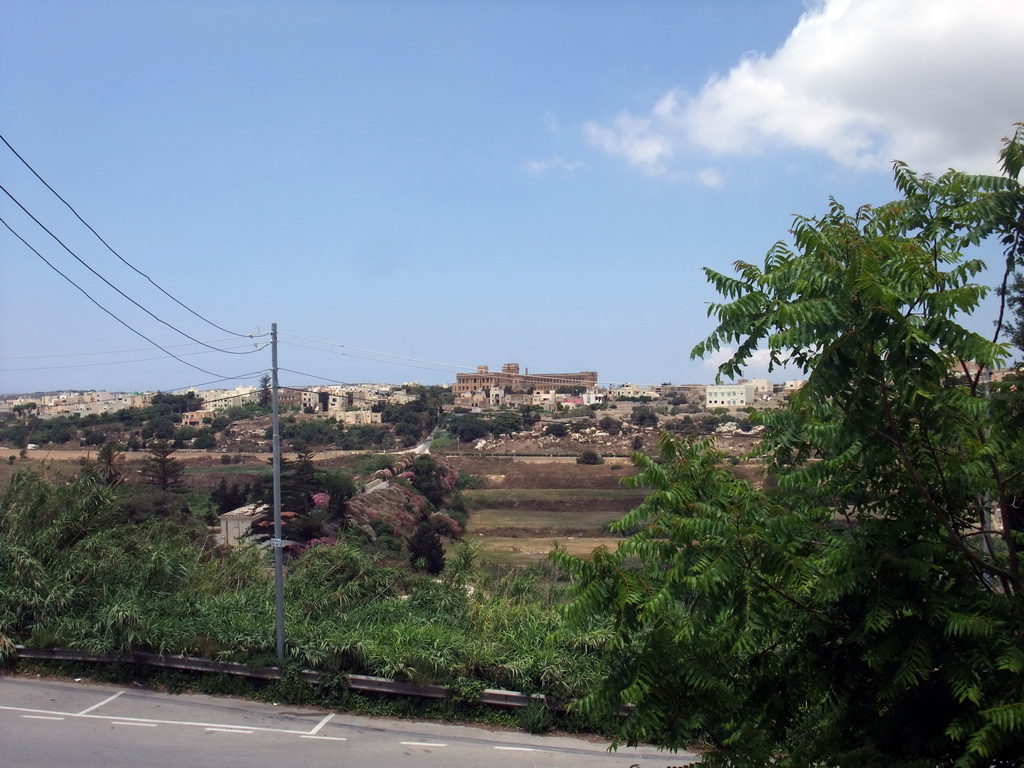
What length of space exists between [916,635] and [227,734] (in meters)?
10.6

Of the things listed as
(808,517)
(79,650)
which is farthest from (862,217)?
(79,650)

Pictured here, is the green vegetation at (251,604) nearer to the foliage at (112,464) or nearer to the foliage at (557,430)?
the foliage at (112,464)

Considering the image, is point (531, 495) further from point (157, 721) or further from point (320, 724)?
point (157, 721)

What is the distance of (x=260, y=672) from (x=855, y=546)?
38.3 ft

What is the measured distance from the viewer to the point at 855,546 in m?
3.93

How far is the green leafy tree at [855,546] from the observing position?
3498mm

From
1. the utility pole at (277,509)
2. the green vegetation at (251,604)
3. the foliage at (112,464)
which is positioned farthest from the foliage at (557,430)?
the utility pole at (277,509)

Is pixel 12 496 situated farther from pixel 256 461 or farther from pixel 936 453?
pixel 256 461

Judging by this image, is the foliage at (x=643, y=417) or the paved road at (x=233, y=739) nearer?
the paved road at (x=233, y=739)

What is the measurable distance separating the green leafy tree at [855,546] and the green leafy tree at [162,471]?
26.7m

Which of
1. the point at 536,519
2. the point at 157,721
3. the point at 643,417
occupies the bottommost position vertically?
the point at 157,721

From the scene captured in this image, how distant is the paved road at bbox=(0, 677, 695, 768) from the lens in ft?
34.2

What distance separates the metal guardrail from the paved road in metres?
0.46

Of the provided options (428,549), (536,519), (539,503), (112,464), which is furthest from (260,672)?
(539,503)
